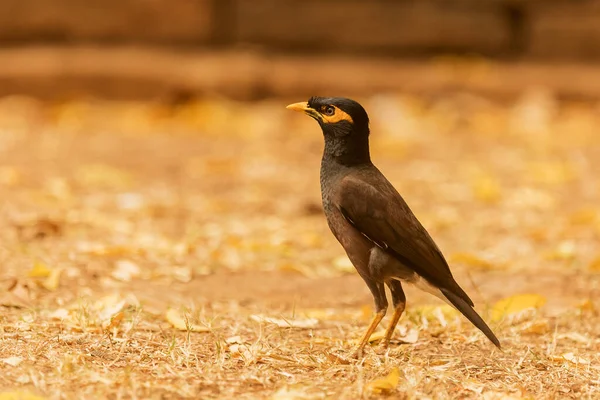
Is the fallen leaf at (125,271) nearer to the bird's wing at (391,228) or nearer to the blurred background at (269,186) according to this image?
the blurred background at (269,186)

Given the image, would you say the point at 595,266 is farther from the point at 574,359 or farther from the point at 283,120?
the point at 283,120

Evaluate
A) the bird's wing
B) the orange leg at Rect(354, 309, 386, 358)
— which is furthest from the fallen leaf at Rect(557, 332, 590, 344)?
the orange leg at Rect(354, 309, 386, 358)

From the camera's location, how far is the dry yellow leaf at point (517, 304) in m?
3.90

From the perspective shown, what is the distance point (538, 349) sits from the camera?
3.52 m

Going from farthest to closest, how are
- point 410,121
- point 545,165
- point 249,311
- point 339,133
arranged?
point 410,121 < point 545,165 < point 249,311 < point 339,133

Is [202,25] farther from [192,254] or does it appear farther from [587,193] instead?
[192,254]

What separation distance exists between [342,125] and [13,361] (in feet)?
4.00

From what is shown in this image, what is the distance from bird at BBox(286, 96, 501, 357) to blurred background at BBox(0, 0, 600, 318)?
1.60 m

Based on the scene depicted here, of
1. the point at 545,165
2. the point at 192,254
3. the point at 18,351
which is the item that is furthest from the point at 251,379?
the point at 545,165

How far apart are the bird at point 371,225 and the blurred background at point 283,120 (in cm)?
160

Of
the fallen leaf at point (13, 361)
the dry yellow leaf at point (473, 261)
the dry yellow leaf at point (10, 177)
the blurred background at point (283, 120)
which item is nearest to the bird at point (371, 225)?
the fallen leaf at point (13, 361)

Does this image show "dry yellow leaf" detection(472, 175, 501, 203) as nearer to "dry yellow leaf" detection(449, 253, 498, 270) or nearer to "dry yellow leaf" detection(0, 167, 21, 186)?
"dry yellow leaf" detection(449, 253, 498, 270)

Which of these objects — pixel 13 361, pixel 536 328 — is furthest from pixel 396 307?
pixel 13 361

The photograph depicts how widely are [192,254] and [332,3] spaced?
15.8 ft
